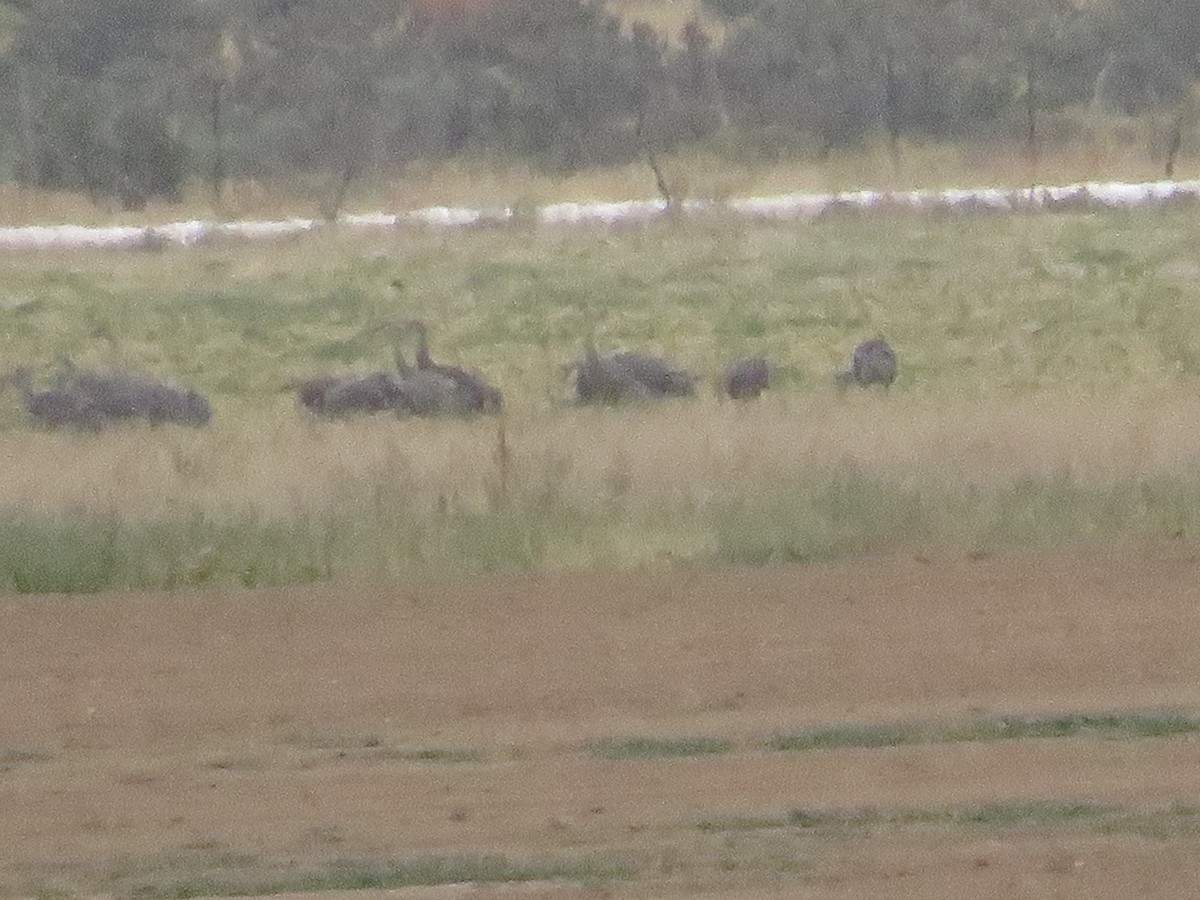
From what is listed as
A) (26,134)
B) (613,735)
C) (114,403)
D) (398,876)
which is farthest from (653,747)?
(26,134)

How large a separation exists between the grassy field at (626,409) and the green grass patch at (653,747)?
342 centimetres

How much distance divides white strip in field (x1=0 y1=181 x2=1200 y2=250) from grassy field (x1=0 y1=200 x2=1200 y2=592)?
3.03 ft

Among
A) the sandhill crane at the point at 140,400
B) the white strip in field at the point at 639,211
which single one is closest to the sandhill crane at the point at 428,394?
the sandhill crane at the point at 140,400

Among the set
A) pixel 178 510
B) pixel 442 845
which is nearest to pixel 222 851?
pixel 442 845

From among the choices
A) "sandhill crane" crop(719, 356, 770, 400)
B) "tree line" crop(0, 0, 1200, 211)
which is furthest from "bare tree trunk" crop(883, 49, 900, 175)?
"sandhill crane" crop(719, 356, 770, 400)

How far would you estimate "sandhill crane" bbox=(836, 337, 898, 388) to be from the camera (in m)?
19.4

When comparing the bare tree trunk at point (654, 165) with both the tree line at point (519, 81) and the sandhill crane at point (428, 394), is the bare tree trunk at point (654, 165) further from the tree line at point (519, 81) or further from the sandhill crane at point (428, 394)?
the sandhill crane at point (428, 394)

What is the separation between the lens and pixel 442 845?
728 cm

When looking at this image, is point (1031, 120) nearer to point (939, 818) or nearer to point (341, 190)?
point (341, 190)

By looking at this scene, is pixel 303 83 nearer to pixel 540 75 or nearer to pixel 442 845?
pixel 540 75

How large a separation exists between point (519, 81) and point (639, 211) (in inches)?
665

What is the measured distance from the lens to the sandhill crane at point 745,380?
18.9m

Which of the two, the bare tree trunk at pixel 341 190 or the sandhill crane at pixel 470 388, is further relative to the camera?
the bare tree trunk at pixel 341 190

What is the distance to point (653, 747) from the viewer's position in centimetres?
845
